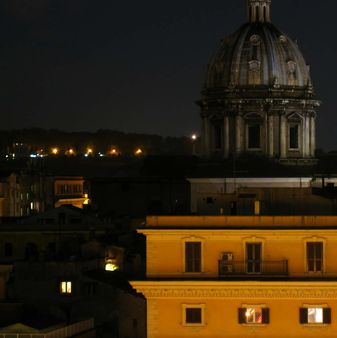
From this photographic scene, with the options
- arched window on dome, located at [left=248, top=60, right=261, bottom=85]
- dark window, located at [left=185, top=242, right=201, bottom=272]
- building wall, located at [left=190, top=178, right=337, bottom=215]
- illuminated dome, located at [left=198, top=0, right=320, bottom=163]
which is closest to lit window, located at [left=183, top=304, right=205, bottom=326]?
dark window, located at [left=185, top=242, right=201, bottom=272]

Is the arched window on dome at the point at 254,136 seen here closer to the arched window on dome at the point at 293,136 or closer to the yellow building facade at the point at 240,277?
the arched window on dome at the point at 293,136

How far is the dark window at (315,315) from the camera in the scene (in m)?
34.8

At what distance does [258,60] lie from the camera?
258 ft

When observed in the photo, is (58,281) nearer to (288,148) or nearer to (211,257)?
(211,257)

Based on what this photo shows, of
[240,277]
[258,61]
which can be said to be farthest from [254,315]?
[258,61]

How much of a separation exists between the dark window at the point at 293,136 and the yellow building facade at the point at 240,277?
4399 centimetres

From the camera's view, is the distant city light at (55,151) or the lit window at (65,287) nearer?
the lit window at (65,287)

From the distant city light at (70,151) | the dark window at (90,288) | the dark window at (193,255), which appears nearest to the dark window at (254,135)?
the dark window at (90,288)

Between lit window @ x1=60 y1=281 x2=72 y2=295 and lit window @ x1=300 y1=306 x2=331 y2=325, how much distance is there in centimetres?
1311

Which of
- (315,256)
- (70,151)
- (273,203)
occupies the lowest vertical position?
(315,256)

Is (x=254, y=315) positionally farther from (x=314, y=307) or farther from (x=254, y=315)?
(x=314, y=307)

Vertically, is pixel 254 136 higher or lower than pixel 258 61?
lower

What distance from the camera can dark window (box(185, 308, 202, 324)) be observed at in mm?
34938

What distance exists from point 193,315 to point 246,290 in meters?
1.43
